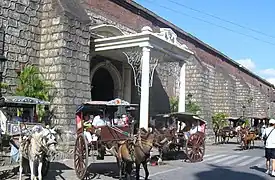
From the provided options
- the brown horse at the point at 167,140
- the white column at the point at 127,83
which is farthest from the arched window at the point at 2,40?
the white column at the point at 127,83

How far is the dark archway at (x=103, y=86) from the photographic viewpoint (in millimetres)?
22078

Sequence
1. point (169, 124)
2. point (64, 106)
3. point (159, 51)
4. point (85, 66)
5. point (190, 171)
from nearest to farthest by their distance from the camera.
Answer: point (190, 171), point (64, 106), point (85, 66), point (169, 124), point (159, 51)

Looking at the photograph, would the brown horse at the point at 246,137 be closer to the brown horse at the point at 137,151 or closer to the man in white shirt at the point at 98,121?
the man in white shirt at the point at 98,121

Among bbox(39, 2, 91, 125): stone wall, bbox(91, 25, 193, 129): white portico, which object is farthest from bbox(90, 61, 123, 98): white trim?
bbox(39, 2, 91, 125): stone wall

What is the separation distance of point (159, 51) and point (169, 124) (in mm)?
3514

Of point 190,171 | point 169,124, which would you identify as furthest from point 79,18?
point 190,171

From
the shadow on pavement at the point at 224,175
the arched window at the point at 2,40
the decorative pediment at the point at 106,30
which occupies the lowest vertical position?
the shadow on pavement at the point at 224,175

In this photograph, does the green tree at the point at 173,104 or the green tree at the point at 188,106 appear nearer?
the green tree at the point at 188,106

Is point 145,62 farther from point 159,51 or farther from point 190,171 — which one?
point 190,171

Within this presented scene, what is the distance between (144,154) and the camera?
911cm

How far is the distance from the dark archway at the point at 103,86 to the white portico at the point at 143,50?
5.10 feet

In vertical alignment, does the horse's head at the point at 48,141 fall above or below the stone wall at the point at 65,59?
below

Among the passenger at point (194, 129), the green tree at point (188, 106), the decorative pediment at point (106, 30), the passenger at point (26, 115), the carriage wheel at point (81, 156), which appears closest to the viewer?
the carriage wheel at point (81, 156)

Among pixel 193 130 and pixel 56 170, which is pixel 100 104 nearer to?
pixel 56 170
